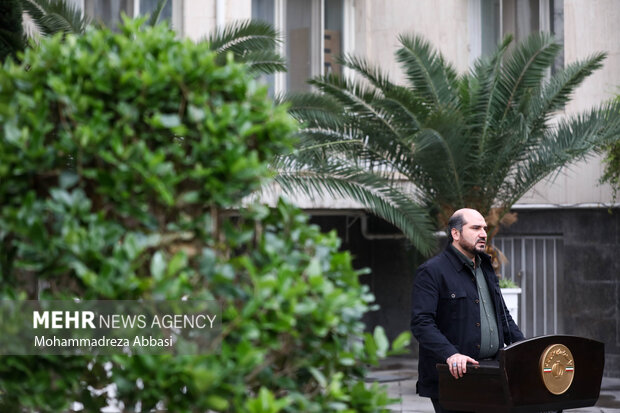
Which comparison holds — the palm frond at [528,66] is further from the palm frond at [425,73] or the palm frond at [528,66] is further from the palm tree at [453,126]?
the palm frond at [425,73]

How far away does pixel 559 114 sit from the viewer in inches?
598

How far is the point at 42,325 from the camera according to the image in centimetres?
308

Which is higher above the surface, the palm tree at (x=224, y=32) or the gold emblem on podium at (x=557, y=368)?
the palm tree at (x=224, y=32)

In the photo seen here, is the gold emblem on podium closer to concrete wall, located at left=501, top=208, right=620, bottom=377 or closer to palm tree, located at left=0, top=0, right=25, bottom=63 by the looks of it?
palm tree, located at left=0, top=0, right=25, bottom=63

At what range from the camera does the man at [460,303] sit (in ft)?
19.4

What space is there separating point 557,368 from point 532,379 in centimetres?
21

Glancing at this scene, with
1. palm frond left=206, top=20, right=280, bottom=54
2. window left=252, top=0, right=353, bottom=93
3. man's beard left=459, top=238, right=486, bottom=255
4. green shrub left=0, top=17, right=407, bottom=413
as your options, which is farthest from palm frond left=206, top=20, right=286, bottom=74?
green shrub left=0, top=17, right=407, bottom=413

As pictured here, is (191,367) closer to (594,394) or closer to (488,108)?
(594,394)

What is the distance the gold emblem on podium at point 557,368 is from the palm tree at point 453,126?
20.5 feet

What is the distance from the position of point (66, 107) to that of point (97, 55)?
19 cm

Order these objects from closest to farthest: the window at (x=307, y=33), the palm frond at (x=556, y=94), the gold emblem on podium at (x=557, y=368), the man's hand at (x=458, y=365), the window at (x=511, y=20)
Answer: the gold emblem on podium at (x=557, y=368) → the man's hand at (x=458, y=365) → the palm frond at (x=556, y=94) → the window at (x=511, y=20) → the window at (x=307, y=33)

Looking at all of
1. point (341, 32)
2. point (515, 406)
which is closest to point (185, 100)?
point (515, 406)

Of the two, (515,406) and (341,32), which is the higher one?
(341,32)

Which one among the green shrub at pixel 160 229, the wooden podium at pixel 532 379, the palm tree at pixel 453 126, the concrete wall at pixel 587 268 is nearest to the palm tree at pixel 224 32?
the palm tree at pixel 453 126
